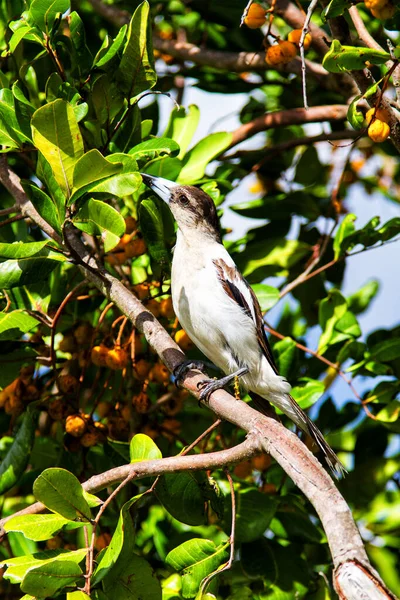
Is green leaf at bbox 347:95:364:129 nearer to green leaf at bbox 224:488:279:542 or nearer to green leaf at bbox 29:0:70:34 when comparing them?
green leaf at bbox 29:0:70:34

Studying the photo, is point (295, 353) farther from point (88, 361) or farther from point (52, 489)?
point (52, 489)

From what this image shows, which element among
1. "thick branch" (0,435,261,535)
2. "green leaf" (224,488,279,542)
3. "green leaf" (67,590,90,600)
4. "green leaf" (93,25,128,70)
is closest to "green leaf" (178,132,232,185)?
"green leaf" (93,25,128,70)

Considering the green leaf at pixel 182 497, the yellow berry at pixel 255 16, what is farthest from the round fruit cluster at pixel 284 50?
the green leaf at pixel 182 497

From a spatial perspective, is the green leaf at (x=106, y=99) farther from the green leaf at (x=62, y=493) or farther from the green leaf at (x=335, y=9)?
the green leaf at (x=62, y=493)

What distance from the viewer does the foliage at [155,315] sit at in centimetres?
252

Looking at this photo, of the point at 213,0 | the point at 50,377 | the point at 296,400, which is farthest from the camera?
the point at 213,0

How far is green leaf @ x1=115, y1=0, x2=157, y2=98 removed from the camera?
2.93 m

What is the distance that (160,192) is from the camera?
11.2ft

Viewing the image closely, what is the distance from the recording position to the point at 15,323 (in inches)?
116

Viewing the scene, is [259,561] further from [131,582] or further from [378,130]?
[378,130]

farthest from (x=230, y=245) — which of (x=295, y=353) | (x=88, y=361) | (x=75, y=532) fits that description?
(x=75, y=532)

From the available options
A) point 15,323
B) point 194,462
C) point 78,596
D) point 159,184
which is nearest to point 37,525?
point 78,596

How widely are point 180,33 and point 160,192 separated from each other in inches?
62.7

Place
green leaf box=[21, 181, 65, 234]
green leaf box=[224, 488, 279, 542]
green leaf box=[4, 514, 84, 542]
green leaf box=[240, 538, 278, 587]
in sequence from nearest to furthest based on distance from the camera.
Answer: green leaf box=[4, 514, 84, 542] → green leaf box=[21, 181, 65, 234] → green leaf box=[224, 488, 279, 542] → green leaf box=[240, 538, 278, 587]
